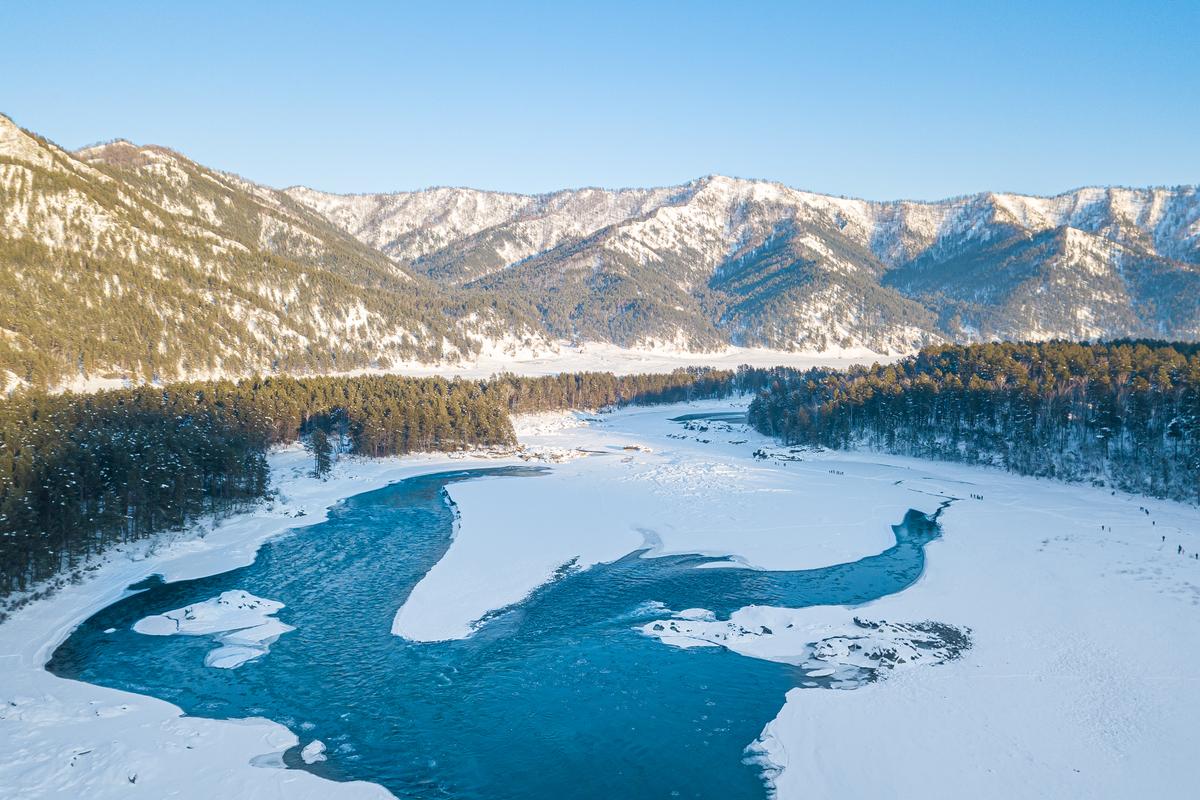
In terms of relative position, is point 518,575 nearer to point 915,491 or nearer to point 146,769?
point 146,769

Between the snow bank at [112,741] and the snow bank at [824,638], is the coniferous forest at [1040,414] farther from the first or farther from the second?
the snow bank at [112,741]

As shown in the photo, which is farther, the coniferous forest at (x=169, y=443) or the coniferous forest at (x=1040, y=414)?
the coniferous forest at (x=1040, y=414)

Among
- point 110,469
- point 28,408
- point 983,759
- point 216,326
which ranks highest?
point 216,326

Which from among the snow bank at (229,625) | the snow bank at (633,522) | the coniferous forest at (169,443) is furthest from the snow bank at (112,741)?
the snow bank at (633,522)

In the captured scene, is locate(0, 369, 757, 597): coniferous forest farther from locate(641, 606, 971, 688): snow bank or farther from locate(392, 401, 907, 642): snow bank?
locate(641, 606, 971, 688): snow bank

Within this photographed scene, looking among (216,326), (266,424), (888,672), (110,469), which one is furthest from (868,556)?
(216,326)

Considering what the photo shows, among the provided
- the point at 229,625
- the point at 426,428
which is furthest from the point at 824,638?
the point at 426,428
